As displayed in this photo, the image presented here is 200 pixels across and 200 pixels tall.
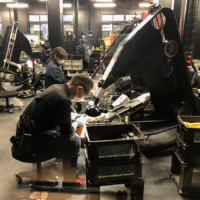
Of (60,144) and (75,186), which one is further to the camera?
(75,186)

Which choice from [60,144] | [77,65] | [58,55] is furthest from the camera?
[77,65]

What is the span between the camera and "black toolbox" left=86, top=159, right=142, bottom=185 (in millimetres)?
1634

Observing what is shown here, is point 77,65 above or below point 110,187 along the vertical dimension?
above

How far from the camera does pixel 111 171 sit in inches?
65.1

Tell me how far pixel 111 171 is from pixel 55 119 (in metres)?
0.64

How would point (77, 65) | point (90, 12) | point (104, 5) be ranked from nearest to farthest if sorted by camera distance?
point (104, 5)
point (90, 12)
point (77, 65)

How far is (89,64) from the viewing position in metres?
6.60

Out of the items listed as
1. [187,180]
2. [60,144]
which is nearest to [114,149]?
[60,144]

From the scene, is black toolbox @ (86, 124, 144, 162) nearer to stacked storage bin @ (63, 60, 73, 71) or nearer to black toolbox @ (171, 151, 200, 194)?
black toolbox @ (171, 151, 200, 194)

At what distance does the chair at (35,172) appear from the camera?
1945 mm

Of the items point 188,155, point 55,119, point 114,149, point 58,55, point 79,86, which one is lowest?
point 188,155

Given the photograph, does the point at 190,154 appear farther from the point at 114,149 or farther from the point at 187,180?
the point at 114,149

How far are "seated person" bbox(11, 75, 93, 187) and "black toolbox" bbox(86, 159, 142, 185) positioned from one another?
1.27 feet

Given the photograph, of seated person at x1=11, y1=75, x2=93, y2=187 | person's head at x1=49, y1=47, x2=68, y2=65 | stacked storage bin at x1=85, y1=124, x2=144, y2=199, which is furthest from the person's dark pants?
person's head at x1=49, y1=47, x2=68, y2=65
